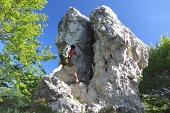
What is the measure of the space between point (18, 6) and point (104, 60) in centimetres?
866

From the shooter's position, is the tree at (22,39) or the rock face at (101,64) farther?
the tree at (22,39)

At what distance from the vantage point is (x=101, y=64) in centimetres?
1617

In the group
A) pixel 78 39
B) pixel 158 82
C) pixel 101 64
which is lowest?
pixel 101 64

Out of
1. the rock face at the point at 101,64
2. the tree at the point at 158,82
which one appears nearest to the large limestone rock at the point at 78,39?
the rock face at the point at 101,64

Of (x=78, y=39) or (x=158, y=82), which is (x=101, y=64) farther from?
(x=158, y=82)

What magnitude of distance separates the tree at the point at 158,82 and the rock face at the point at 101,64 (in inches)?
285

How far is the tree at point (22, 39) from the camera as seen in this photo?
17281 millimetres

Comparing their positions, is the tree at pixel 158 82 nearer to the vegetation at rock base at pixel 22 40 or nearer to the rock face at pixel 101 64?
the rock face at pixel 101 64

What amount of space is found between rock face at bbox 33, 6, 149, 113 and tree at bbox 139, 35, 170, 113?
7.23m

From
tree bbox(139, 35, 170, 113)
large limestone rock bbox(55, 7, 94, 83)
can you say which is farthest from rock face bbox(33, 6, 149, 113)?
tree bbox(139, 35, 170, 113)

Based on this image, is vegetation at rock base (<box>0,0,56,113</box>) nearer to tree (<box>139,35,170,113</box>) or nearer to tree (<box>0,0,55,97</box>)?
tree (<box>0,0,55,97</box>)

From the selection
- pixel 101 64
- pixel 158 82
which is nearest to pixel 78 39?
pixel 101 64

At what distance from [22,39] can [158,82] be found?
15.8 metres

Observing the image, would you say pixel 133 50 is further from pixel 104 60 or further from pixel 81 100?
pixel 81 100
